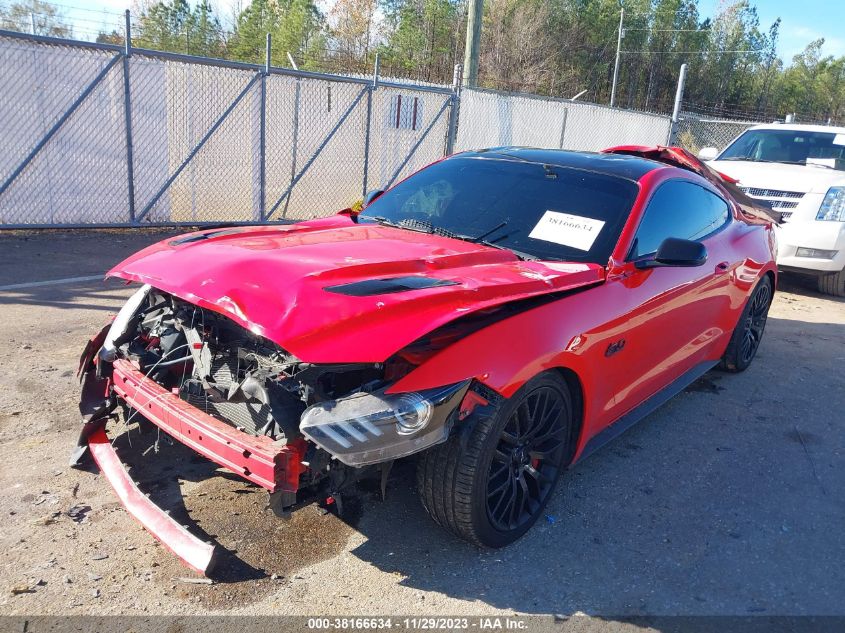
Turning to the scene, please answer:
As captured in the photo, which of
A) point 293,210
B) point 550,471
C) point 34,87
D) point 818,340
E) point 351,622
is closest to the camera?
point 351,622

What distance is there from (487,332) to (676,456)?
6.46 feet

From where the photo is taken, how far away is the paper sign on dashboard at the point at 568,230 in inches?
143

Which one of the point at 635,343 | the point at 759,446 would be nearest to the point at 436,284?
the point at 635,343

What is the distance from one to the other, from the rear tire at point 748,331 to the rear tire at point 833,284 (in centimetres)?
354

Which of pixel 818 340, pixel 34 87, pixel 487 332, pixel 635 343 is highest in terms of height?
pixel 34 87

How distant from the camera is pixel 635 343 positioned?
11.9 ft

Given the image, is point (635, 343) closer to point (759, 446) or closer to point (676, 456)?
point (676, 456)

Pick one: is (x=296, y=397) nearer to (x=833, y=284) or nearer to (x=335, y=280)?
(x=335, y=280)

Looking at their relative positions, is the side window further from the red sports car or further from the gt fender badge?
the gt fender badge

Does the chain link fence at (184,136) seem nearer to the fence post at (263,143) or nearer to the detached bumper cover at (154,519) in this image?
the fence post at (263,143)

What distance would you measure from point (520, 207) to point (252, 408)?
6.37ft

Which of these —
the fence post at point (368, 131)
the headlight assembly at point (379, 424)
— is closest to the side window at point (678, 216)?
the headlight assembly at point (379, 424)

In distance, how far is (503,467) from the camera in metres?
2.96

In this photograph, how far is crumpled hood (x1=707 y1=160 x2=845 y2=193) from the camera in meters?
8.53
